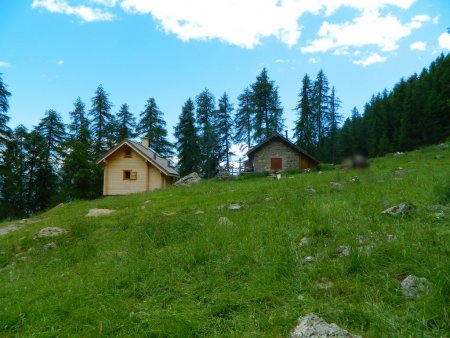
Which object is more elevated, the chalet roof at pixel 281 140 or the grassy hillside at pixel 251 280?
the chalet roof at pixel 281 140

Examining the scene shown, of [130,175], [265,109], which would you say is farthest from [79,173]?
[265,109]

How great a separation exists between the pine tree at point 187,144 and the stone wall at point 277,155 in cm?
2114

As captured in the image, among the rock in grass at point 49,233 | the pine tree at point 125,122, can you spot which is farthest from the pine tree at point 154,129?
the rock in grass at point 49,233

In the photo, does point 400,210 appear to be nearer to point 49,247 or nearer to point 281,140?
point 49,247

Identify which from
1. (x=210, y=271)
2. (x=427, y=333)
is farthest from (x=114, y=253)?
(x=427, y=333)

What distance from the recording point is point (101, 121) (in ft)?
168

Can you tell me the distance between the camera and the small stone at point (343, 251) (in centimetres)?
434

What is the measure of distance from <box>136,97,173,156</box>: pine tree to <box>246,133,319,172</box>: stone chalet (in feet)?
77.5

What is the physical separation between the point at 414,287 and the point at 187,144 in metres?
Result: 54.1

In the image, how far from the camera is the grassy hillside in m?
3.18

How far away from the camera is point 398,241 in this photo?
4.19 meters

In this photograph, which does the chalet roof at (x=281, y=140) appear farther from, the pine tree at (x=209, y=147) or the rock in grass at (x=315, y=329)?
the rock in grass at (x=315, y=329)

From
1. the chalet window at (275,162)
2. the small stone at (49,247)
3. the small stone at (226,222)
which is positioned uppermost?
the chalet window at (275,162)

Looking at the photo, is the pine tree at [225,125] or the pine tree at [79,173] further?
the pine tree at [225,125]
